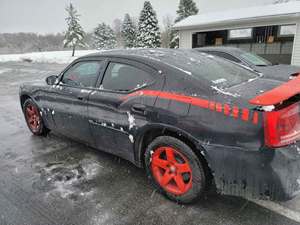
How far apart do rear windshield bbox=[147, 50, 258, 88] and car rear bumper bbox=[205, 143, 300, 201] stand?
654mm

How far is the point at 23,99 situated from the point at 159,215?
3499mm

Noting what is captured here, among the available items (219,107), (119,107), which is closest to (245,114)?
(219,107)

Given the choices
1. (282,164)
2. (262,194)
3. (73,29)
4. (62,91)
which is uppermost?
(73,29)

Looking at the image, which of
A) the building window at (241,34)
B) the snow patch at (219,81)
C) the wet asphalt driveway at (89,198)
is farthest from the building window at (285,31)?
the wet asphalt driveway at (89,198)

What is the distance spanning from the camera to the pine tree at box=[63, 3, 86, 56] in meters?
36.3

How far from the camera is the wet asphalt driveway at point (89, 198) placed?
2186 mm

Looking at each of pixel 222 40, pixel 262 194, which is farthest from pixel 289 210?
pixel 222 40

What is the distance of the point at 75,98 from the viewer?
314 cm

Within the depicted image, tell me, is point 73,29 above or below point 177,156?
above

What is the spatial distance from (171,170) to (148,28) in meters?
32.0

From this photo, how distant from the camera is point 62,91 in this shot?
339 centimetres

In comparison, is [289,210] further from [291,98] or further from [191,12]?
[191,12]

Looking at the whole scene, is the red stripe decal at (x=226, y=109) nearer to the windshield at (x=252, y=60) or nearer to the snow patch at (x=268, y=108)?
the snow patch at (x=268, y=108)

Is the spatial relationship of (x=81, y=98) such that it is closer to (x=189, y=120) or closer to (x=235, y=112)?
(x=189, y=120)
